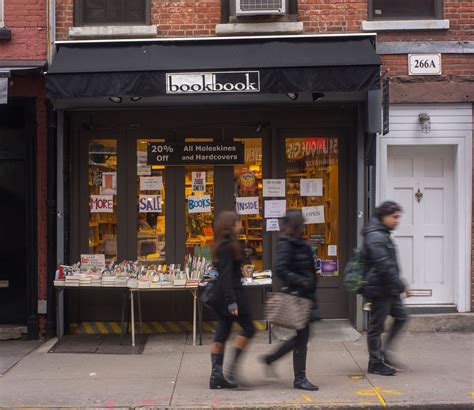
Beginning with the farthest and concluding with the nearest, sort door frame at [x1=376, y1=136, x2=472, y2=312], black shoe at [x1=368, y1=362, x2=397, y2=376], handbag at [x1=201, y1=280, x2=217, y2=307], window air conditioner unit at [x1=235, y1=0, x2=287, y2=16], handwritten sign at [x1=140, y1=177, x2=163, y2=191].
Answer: handwritten sign at [x1=140, y1=177, x2=163, y2=191]
door frame at [x1=376, y1=136, x2=472, y2=312]
window air conditioner unit at [x1=235, y1=0, x2=287, y2=16]
black shoe at [x1=368, y1=362, x2=397, y2=376]
handbag at [x1=201, y1=280, x2=217, y2=307]

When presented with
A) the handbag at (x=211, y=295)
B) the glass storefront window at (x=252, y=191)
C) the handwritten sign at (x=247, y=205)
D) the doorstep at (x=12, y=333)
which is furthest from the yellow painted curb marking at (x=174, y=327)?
the handbag at (x=211, y=295)

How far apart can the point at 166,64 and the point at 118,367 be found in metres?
3.74

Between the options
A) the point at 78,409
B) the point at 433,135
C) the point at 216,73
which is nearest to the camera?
the point at 78,409

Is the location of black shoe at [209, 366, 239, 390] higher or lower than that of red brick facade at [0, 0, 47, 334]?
lower

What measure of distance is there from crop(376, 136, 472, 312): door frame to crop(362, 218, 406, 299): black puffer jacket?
8.53ft

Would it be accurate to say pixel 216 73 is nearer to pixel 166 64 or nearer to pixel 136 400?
pixel 166 64

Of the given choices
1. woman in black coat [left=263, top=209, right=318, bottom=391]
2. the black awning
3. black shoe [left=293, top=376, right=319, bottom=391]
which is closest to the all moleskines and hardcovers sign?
the black awning

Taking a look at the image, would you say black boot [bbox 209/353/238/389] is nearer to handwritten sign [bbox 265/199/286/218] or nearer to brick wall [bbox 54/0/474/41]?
handwritten sign [bbox 265/199/286/218]

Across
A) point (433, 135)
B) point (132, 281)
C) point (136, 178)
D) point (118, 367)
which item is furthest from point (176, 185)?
point (433, 135)

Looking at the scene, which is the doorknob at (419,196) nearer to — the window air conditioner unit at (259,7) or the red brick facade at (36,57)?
the window air conditioner unit at (259,7)

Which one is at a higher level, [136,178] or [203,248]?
[136,178]

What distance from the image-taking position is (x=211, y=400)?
6391mm

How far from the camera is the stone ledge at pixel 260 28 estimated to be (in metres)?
9.09

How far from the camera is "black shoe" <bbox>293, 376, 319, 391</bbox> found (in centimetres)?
662
